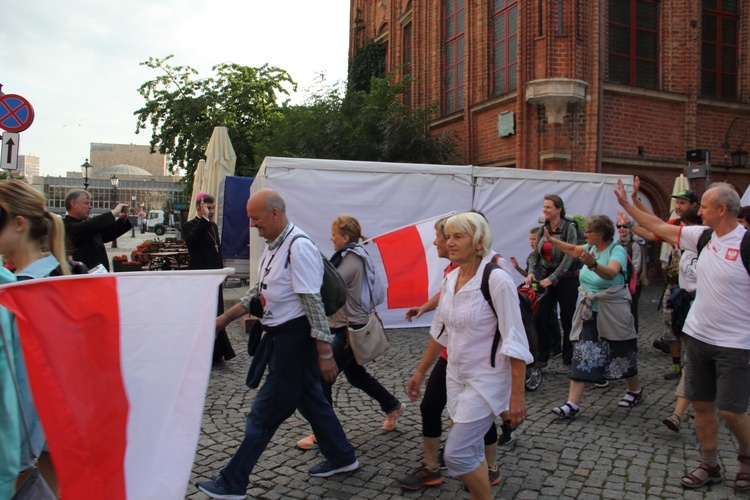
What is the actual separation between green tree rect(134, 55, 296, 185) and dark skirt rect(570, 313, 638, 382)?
74.1ft

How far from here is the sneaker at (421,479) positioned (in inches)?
158

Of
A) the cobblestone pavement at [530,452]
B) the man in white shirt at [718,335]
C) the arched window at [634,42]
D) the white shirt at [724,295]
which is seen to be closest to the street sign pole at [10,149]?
the cobblestone pavement at [530,452]

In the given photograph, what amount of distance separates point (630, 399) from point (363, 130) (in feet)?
34.0

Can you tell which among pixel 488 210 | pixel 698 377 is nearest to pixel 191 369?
pixel 698 377

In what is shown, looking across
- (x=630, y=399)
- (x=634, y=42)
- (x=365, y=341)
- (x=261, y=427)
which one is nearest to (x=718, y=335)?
(x=630, y=399)

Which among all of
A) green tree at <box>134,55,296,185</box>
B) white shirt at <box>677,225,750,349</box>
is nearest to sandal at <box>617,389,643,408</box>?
white shirt at <box>677,225,750,349</box>

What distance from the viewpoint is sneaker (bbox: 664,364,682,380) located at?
22.6 ft

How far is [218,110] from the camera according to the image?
90.9ft

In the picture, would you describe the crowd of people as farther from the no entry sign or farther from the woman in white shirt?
the no entry sign

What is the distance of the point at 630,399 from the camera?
5797 millimetres

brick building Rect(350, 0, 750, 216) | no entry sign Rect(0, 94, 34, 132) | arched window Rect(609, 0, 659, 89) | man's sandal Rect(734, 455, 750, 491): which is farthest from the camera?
arched window Rect(609, 0, 659, 89)

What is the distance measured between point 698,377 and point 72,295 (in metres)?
3.76

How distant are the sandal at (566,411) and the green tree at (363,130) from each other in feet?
32.1

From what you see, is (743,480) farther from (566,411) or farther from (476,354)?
(476,354)
